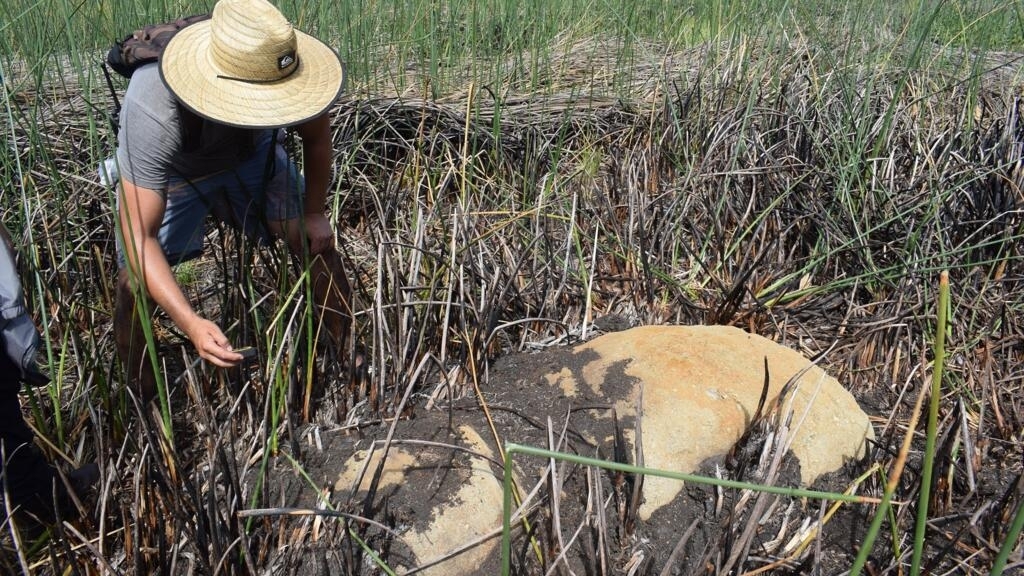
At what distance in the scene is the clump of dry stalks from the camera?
56.4 inches

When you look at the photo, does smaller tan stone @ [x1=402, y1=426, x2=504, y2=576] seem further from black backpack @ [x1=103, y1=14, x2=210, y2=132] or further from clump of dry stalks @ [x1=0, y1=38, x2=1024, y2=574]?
black backpack @ [x1=103, y1=14, x2=210, y2=132]

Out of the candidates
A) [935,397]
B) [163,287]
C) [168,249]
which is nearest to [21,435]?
[163,287]

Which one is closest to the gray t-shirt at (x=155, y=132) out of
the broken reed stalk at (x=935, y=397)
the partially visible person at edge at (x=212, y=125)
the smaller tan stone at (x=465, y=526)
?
the partially visible person at edge at (x=212, y=125)

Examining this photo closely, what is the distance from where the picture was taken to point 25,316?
4.64 ft

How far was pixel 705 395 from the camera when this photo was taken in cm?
164

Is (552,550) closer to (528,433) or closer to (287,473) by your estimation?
(528,433)

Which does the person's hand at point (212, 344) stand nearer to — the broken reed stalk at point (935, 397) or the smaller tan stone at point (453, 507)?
the smaller tan stone at point (453, 507)

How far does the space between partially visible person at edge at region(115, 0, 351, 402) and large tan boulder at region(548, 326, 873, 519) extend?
0.70 meters

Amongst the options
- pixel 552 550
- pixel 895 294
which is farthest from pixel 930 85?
pixel 552 550

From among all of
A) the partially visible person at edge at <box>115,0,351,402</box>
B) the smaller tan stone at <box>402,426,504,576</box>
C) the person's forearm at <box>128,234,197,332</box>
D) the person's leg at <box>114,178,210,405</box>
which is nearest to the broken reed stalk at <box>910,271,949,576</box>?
the smaller tan stone at <box>402,426,504,576</box>

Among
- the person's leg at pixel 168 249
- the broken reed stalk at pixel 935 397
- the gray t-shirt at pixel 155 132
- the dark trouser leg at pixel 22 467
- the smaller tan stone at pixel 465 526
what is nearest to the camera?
the broken reed stalk at pixel 935 397

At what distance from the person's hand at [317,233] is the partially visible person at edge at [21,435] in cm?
67

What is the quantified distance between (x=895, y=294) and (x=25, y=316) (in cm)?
216

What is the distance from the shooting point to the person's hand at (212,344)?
1.46 m
